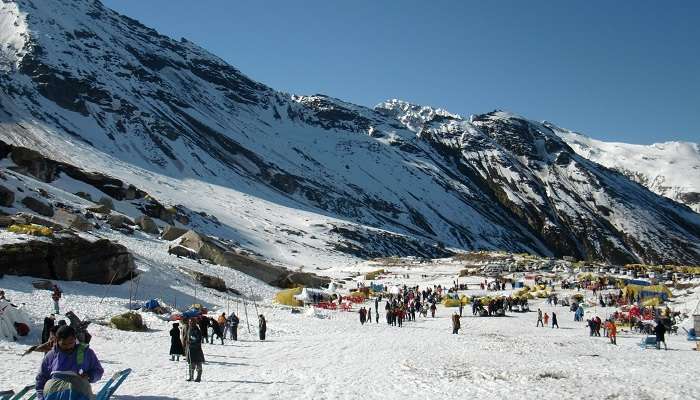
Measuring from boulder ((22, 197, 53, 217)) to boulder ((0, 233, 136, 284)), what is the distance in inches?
607

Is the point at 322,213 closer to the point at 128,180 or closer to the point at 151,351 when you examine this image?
the point at 128,180

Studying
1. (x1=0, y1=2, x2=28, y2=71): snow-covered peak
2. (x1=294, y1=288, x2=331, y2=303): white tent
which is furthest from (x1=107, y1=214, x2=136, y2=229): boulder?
(x1=0, y1=2, x2=28, y2=71): snow-covered peak

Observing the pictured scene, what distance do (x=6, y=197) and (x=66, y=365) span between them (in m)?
41.0

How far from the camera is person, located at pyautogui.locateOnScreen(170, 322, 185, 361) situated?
56.2ft

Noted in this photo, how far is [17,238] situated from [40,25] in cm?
18592

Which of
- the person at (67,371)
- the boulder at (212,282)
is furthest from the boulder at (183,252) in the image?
the person at (67,371)

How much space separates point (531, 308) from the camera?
50281 millimetres

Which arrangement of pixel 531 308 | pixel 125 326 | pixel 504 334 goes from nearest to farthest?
pixel 125 326 → pixel 504 334 → pixel 531 308

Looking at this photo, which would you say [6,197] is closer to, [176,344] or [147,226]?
[147,226]

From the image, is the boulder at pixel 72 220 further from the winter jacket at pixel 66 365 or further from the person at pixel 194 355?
the winter jacket at pixel 66 365

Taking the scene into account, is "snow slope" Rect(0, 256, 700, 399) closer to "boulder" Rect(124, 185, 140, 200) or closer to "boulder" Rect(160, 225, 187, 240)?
"boulder" Rect(160, 225, 187, 240)

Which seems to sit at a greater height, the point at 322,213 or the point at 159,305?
the point at 322,213

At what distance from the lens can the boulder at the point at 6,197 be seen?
4153cm

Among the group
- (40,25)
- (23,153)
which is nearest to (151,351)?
(23,153)
